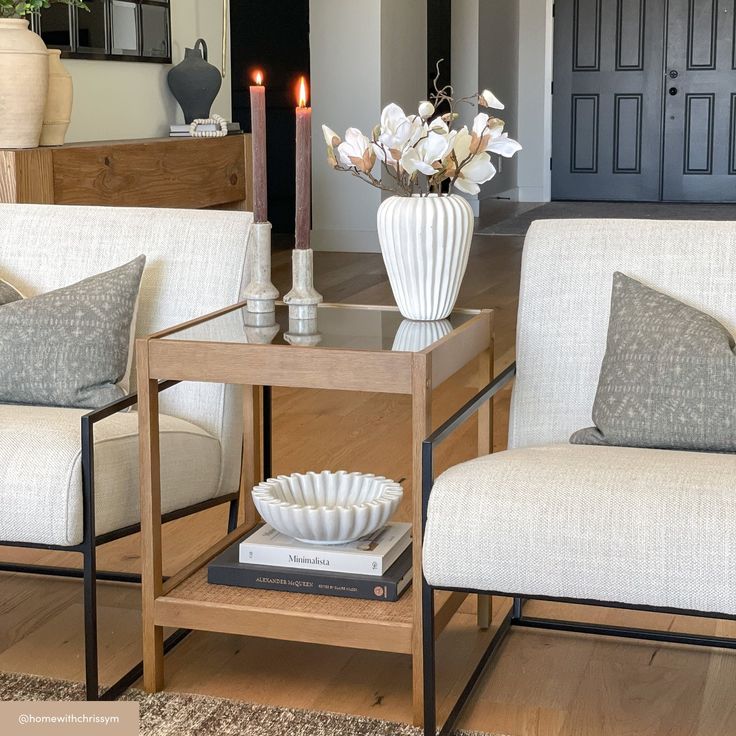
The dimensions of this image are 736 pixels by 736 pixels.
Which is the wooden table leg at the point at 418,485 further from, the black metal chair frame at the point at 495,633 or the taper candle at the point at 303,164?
the taper candle at the point at 303,164

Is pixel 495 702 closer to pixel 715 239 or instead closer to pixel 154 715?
pixel 154 715

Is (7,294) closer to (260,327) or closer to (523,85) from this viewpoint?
(260,327)

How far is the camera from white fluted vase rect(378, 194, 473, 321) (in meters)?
1.95

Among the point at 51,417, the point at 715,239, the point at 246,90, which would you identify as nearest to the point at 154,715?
the point at 51,417

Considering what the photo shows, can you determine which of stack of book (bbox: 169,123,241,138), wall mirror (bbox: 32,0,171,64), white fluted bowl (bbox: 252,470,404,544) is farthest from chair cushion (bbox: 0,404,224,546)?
stack of book (bbox: 169,123,241,138)

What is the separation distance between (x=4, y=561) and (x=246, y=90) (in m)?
6.23

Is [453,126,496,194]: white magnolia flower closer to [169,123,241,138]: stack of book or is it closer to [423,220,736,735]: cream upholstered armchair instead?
[423,220,736,735]: cream upholstered armchair

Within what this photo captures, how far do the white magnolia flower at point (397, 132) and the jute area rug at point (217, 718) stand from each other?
3.03 ft

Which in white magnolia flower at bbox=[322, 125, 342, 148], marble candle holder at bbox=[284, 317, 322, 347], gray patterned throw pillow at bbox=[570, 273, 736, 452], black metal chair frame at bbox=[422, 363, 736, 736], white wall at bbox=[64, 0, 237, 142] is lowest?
black metal chair frame at bbox=[422, 363, 736, 736]

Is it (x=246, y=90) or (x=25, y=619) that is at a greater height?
(x=246, y=90)

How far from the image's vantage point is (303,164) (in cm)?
192

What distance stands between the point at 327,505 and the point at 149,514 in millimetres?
309

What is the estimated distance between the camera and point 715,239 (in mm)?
2027

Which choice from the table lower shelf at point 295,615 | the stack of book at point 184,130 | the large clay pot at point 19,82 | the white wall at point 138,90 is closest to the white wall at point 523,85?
the white wall at point 138,90
